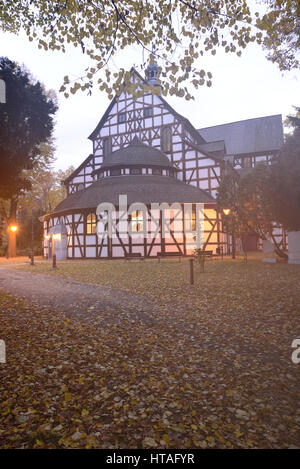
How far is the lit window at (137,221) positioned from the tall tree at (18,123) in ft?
45.1

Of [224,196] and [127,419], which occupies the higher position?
[224,196]

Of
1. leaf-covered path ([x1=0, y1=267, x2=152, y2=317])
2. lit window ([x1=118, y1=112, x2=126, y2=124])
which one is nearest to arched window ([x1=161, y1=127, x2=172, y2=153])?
lit window ([x1=118, y1=112, x2=126, y2=124])

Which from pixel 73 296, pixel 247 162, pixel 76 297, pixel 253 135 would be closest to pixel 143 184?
pixel 247 162

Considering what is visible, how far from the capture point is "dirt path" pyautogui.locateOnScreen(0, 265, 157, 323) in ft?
27.8

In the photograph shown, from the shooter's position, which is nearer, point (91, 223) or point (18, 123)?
point (18, 123)

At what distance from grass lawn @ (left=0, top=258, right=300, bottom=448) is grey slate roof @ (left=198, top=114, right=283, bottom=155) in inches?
1479

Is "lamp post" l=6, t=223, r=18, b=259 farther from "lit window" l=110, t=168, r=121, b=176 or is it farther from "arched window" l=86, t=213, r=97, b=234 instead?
"lit window" l=110, t=168, r=121, b=176

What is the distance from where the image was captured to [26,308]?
8.44 meters

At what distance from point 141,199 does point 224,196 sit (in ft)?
24.8

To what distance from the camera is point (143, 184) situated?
29.6 meters

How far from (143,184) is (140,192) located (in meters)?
1.71

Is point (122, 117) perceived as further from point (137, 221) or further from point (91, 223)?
point (137, 221)
